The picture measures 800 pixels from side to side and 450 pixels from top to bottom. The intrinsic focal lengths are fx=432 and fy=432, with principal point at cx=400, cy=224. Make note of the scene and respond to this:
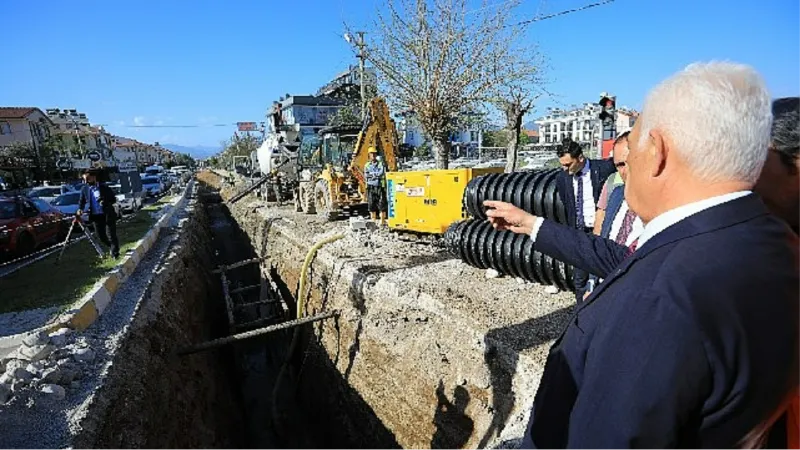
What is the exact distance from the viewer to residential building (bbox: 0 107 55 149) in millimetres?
43688

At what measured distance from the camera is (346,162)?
14289 mm

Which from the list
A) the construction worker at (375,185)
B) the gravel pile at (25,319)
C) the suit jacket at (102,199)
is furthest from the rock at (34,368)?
the construction worker at (375,185)

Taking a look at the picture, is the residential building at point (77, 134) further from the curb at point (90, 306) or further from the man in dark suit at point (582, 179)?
the man in dark suit at point (582, 179)

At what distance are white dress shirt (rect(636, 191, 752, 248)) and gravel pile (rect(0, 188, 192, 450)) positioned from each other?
4.04m

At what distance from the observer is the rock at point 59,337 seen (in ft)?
15.1

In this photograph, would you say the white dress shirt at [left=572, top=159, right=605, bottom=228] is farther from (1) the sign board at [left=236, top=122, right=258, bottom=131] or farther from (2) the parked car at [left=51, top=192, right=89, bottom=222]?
(1) the sign board at [left=236, top=122, right=258, bottom=131]

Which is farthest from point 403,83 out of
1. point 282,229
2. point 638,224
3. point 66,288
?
point 638,224

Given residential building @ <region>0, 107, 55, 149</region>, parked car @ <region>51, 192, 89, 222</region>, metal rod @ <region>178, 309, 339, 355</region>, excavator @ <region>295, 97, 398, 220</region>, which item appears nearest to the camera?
metal rod @ <region>178, 309, 339, 355</region>

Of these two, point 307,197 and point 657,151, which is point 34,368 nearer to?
point 657,151

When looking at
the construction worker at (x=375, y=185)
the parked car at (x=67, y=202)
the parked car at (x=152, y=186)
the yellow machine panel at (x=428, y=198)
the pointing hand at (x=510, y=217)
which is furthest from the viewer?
the parked car at (x=152, y=186)

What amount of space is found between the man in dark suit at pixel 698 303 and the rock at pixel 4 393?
444 cm

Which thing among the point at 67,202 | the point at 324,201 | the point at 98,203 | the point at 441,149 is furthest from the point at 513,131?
the point at 67,202

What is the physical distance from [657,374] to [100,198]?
10.2 metres

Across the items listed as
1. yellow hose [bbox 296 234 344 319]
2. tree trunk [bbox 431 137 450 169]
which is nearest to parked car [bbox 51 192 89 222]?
yellow hose [bbox 296 234 344 319]
